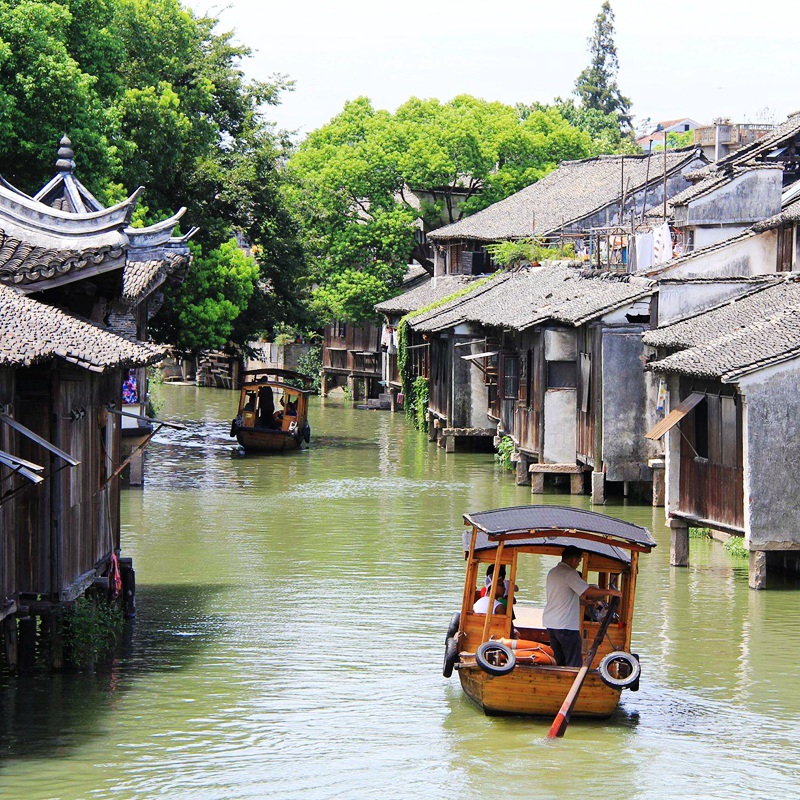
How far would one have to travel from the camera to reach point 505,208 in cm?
5788

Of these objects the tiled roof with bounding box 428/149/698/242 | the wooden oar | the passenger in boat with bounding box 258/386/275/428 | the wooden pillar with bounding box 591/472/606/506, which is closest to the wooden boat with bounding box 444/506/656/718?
the wooden oar

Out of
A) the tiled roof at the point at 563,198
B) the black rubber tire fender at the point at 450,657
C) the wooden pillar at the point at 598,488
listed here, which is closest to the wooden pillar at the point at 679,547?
the wooden pillar at the point at 598,488

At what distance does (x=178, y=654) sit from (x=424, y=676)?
10.1 ft

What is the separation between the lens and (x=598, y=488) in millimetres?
29781

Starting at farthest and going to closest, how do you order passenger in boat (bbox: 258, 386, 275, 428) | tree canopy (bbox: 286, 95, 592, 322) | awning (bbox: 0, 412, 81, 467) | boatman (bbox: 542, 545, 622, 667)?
tree canopy (bbox: 286, 95, 592, 322)
passenger in boat (bbox: 258, 386, 275, 428)
boatman (bbox: 542, 545, 622, 667)
awning (bbox: 0, 412, 81, 467)

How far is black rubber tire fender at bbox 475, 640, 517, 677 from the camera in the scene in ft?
47.0

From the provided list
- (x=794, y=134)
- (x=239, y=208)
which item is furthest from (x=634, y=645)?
(x=239, y=208)

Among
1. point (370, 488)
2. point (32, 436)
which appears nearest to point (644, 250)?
point (370, 488)

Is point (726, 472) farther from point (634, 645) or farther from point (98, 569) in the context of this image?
point (98, 569)

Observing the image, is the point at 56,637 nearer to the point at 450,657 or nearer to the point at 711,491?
the point at 450,657

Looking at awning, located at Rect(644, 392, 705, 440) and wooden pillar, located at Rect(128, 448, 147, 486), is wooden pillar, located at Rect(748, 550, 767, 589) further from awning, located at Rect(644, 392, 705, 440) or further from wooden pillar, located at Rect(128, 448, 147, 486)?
wooden pillar, located at Rect(128, 448, 147, 486)

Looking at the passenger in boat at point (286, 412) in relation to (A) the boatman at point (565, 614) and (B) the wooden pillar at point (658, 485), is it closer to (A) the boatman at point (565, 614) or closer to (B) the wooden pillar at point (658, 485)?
(B) the wooden pillar at point (658, 485)

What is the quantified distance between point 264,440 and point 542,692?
2771cm

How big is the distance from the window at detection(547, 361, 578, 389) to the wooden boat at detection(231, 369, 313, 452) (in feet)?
36.7
